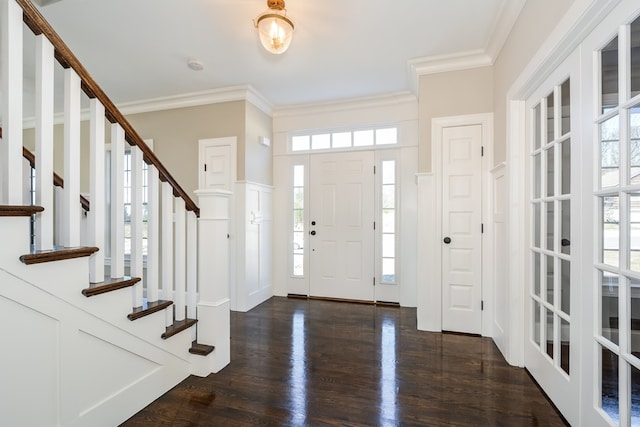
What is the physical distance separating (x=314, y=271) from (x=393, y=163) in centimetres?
181

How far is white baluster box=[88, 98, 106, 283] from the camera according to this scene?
1593mm

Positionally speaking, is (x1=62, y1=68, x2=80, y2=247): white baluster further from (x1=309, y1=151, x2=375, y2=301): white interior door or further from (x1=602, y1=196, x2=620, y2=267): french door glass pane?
(x1=309, y1=151, x2=375, y2=301): white interior door

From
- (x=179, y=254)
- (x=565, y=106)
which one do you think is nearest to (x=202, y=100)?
(x=179, y=254)

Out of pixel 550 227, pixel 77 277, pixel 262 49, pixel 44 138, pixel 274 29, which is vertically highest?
pixel 262 49

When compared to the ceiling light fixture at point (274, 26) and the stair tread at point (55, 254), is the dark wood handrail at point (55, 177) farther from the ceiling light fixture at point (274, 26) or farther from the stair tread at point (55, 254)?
the ceiling light fixture at point (274, 26)

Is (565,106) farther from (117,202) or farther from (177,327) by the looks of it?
(177,327)

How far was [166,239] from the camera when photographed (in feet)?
6.73

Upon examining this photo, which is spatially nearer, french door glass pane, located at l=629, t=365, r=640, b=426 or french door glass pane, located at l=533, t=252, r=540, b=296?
french door glass pane, located at l=629, t=365, r=640, b=426

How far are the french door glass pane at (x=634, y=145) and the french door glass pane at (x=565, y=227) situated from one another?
49 cm

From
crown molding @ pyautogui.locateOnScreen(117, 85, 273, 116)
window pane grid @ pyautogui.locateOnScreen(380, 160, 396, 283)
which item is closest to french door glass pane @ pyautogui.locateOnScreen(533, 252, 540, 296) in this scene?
window pane grid @ pyautogui.locateOnScreen(380, 160, 396, 283)

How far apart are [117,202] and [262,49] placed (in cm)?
200

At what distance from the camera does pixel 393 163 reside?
3949 mm

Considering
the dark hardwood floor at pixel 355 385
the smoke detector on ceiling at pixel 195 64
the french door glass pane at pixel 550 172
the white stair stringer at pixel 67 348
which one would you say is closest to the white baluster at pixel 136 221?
the white stair stringer at pixel 67 348

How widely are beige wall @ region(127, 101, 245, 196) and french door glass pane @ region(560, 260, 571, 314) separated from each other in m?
3.17
